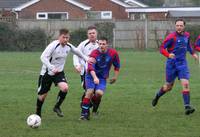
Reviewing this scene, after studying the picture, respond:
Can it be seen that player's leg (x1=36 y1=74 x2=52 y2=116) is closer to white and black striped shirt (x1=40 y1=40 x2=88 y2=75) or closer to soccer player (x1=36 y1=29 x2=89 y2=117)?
soccer player (x1=36 y1=29 x2=89 y2=117)

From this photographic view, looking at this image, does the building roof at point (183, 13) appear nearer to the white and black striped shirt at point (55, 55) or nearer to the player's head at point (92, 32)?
the player's head at point (92, 32)

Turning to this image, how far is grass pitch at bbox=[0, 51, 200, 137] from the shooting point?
10977 millimetres

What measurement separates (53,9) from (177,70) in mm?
45840

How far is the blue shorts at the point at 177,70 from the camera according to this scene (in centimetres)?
1371

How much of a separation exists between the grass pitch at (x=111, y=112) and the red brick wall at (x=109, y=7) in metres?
39.4

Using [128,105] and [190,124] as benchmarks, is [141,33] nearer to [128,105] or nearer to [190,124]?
[128,105]

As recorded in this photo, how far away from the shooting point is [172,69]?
13.9 metres

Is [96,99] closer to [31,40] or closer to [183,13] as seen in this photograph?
[31,40]

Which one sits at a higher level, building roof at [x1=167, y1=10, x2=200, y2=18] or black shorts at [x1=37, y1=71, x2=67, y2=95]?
building roof at [x1=167, y1=10, x2=200, y2=18]

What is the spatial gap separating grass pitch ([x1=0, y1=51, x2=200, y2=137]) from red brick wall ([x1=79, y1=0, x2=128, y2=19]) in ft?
129

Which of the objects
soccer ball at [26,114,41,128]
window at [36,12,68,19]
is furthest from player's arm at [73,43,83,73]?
window at [36,12,68,19]

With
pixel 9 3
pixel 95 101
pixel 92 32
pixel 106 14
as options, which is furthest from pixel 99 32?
pixel 95 101

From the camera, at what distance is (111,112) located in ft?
45.3

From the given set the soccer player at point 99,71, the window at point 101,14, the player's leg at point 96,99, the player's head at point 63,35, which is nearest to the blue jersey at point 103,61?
the soccer player at point 99,71
